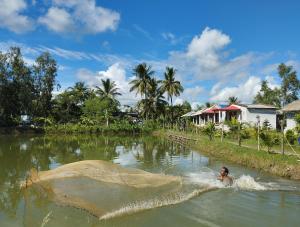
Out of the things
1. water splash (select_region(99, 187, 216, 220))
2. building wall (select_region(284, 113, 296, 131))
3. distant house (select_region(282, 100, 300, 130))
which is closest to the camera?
water splash (select_region(99, 187, 216, 220))

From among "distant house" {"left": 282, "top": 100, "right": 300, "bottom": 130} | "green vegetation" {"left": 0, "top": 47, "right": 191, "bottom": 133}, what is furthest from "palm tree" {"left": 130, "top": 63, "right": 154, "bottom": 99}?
"distant house" {"left": 282, "top": 100, "right": 300, "bottom": 130}

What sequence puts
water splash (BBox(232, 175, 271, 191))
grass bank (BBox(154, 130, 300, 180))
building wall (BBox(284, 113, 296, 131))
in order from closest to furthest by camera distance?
water splash (BBox(232, 175, 271, 191)) → grass bank (BBox(154, 130, 300, 180)) → building wall (BBox(284, 113, 296, 131))

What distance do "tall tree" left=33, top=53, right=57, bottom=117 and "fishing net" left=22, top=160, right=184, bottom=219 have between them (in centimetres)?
4393

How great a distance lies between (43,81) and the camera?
52.2 m

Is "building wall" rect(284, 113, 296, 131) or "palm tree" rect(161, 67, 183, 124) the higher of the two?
"palm tree" rect(161, 67, 183, 124)

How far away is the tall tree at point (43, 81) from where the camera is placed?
170ft

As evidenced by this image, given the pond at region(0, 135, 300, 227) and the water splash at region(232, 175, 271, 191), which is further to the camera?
the water splash at region(232, 175, 271, 191)

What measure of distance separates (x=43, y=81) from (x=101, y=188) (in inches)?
1814

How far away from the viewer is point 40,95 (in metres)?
52.6

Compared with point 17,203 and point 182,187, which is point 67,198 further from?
point 182,187

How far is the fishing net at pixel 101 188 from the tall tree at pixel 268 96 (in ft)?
147

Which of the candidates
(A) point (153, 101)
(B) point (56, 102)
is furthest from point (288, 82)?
(B) point (56, 102)

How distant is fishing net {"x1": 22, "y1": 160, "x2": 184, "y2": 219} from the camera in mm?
8539

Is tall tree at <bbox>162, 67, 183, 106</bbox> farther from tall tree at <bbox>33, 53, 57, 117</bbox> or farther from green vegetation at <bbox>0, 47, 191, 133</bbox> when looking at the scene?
tall tree at <bbox>33, 53, 57, 117</bbox>
